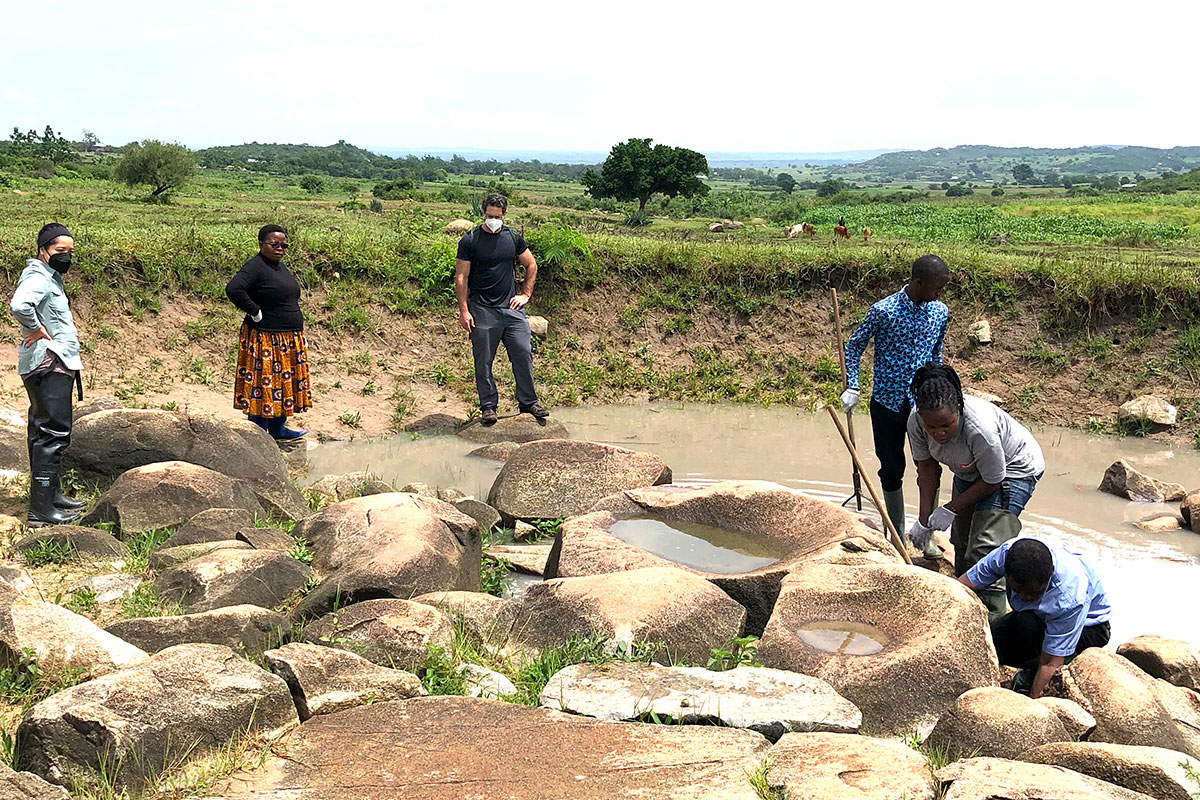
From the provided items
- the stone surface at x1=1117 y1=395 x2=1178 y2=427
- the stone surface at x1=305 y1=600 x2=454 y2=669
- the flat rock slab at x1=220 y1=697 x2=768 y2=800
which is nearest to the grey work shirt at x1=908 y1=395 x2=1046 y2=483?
the flat rock slab at x1=220 y1=697 x2=768 y2=800

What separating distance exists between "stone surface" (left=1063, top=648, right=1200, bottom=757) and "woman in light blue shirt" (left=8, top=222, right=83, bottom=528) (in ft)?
17.7

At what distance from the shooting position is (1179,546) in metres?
7.13

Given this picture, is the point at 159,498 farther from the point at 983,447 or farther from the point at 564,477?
the point at 983,447

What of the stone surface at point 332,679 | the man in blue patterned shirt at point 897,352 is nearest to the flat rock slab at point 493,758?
the stone surface at point 332,679

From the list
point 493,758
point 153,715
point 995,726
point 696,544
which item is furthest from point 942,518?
point 153,715

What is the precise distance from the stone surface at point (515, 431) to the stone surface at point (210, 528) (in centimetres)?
372

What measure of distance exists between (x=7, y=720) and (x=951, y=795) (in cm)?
326

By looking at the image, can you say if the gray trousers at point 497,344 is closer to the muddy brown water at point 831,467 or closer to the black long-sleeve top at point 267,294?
the muddy brown water at point 831,467

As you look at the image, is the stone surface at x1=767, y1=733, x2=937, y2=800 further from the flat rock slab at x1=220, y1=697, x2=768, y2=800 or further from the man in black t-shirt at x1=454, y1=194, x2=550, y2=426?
the man in black t-shirt at x1=454, y1=194, x2=550, y2=426

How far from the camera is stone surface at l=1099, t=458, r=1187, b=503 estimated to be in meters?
8.19

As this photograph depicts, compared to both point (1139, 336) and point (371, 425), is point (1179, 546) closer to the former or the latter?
point (1139, 336)

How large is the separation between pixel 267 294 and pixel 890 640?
5.58 m

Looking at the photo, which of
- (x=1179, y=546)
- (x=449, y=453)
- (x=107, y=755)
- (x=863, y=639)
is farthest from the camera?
(x=449, y=453)

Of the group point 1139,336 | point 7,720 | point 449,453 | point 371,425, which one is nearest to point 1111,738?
point 7,720
